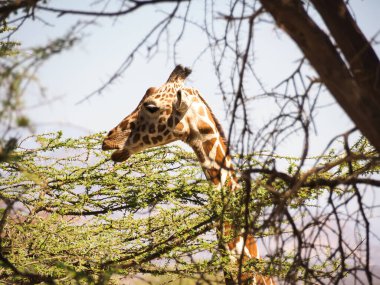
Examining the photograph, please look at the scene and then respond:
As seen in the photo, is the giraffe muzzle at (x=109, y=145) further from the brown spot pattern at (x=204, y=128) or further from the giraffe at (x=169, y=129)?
the brown spot pattern at (x=204, y=128)

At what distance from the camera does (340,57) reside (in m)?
1.38

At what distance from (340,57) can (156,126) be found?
96.8 inches

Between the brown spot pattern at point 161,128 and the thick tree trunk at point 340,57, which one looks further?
the brown spot pattern at point 161,128

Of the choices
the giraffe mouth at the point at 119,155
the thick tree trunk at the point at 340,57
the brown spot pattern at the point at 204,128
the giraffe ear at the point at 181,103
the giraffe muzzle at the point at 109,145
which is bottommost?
the thick tree trunk at the point at 340,57

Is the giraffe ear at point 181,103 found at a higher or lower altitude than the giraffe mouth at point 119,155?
higher

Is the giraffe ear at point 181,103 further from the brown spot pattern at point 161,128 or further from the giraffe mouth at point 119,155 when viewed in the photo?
the giraffe mouth at point 119,155

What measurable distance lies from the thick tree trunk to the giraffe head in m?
2.29

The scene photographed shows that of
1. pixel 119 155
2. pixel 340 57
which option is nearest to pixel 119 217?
pixel 119 155

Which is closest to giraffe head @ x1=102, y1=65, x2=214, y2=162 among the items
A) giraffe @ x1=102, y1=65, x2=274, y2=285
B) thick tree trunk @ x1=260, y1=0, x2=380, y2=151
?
giraffe @ x1=102, y1=65, x2=274, y2=285

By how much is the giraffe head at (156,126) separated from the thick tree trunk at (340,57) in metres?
2.29

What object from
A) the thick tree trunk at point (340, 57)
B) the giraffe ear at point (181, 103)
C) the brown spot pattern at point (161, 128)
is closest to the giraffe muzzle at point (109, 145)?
the brown spot pattern at point (161, 128)

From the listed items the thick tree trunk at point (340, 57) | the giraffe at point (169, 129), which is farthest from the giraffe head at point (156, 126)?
the thick tree trunk at point (340, 57)

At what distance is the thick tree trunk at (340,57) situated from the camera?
4.08 feet

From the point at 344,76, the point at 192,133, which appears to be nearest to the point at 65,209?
the point at 192,133
